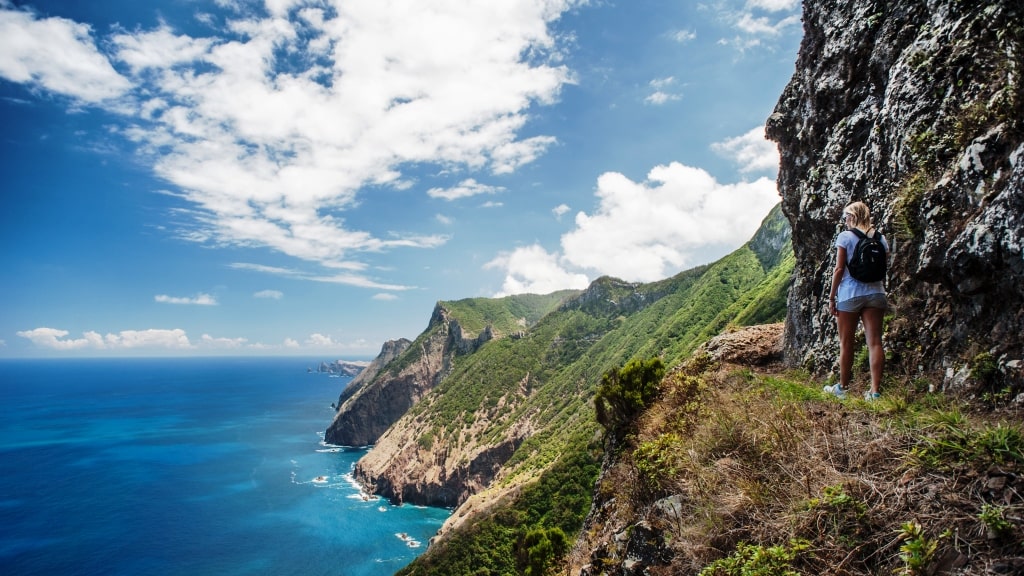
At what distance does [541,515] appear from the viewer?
1812 inches

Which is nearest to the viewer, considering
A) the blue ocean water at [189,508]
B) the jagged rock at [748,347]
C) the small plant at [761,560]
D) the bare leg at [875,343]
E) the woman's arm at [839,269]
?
the small plant at [761,560]

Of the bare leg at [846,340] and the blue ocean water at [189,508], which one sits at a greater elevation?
the bare leg at [846,340]

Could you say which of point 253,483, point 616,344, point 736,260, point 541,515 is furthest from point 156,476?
point 736,260

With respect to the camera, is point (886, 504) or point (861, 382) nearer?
point (886, 504)

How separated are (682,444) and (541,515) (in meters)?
43.4

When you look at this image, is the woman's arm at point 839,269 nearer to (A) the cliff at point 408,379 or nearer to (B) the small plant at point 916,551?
(B) the small plant at point 916,551

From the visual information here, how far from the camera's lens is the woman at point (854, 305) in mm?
6608

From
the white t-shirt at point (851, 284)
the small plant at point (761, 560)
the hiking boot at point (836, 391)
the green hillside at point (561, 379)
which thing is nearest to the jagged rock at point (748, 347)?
the green hillside at point (561, 379)

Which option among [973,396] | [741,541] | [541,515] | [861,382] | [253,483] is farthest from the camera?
[253,483]

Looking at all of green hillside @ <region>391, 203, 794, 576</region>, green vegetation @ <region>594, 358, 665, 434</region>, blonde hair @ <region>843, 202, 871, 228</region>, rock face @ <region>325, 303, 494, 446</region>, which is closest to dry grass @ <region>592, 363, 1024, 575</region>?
blonde hair @ <region>843, 202, 871, 228</region>

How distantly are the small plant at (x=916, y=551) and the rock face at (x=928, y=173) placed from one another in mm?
3046

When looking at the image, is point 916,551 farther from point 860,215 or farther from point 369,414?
point 369,414

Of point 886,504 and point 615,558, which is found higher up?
point 886,504

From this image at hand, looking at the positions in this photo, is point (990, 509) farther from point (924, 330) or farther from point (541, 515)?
point (541, 515)
